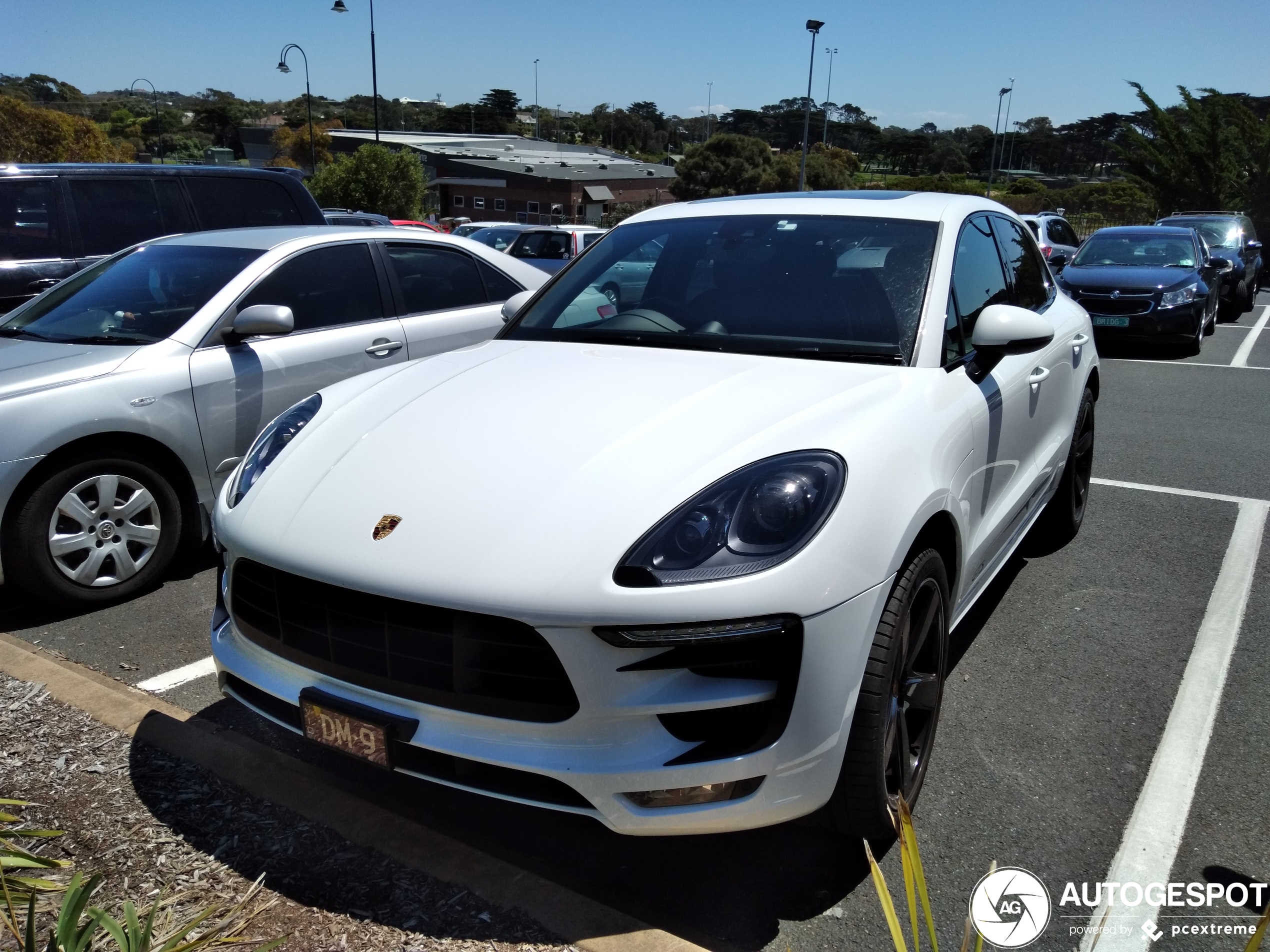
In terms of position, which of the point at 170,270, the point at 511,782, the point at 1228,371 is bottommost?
the point at 1228,371

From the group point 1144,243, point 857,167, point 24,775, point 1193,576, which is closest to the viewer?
point 24,775

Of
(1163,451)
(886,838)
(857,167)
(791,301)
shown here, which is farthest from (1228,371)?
(857,167)

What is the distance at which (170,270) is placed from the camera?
16.2 ft

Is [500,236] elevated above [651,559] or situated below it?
below

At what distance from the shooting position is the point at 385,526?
7.65ft

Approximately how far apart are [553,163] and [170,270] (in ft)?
241

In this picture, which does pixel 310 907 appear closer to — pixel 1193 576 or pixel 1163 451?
pixel 1193 576

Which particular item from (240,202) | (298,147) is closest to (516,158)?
(298,147)

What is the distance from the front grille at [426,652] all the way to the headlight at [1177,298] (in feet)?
39.0

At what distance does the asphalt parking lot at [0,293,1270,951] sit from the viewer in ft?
8.06

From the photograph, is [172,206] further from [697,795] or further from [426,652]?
[697,795]

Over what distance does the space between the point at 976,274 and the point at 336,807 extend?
110 inches

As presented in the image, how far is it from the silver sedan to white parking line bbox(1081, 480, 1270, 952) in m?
3.83

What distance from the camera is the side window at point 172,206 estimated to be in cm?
707
